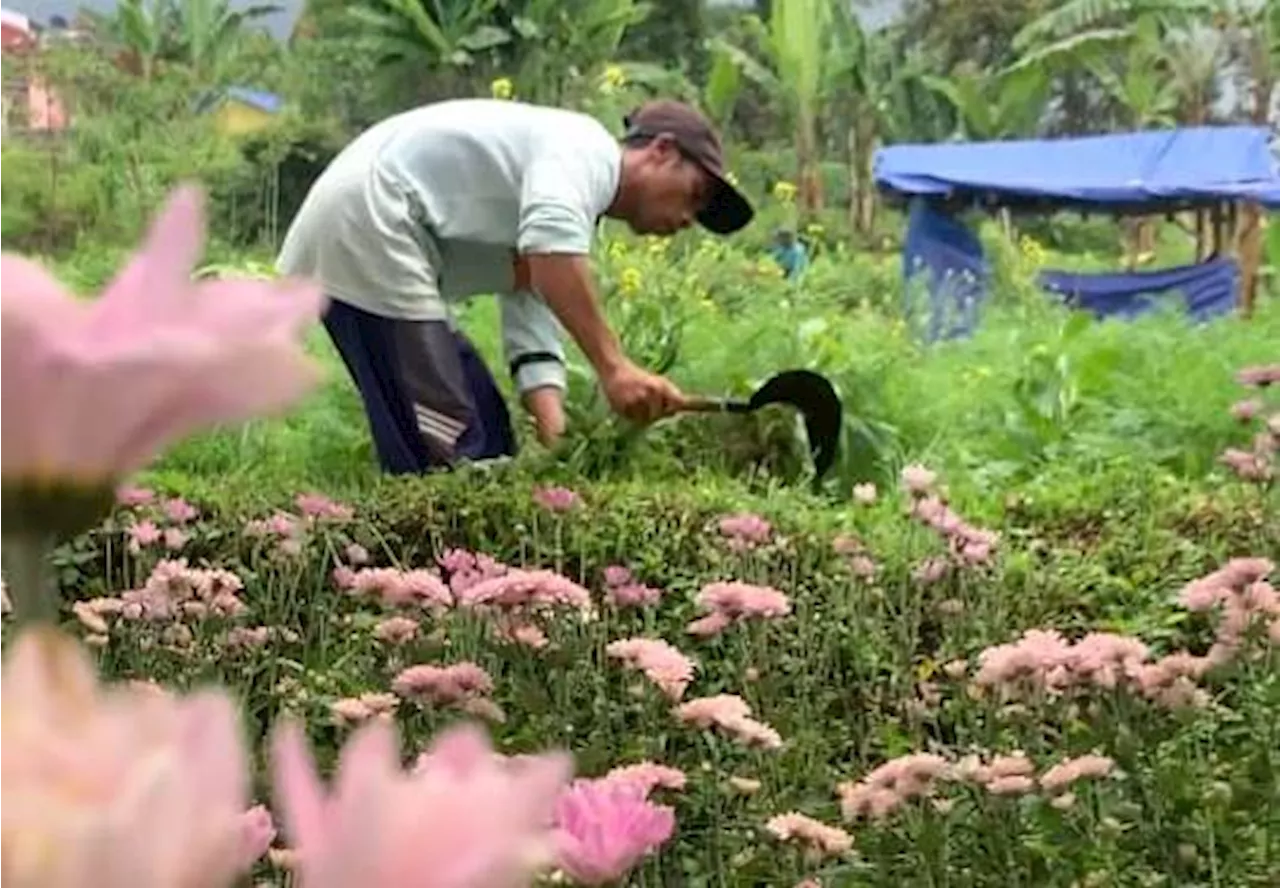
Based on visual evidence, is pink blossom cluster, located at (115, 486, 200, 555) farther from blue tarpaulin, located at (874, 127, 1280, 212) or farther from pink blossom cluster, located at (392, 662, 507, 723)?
blue tarpaulin, located at (874, 127, 1280, 212)

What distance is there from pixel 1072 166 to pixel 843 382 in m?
13.0

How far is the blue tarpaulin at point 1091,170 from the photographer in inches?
601

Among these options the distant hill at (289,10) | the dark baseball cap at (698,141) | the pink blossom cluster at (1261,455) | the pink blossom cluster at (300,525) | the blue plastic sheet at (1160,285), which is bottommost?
the blue plastic sheet at (1160,285)

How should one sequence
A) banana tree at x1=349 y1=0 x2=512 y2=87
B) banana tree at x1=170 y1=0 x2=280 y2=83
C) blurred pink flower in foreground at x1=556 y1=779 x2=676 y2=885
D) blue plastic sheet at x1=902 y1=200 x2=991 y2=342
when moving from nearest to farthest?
blurred pink flower in foreground at x1=556 y1=779 x2=676 y2=885, blue plastic sheet at x1=902 y1=200 x2=991 y2=342, banana tree at x1=349 y1=0 x2=512 y2=87, banana tree at x1=170 y1=0 x2=280 y2=83

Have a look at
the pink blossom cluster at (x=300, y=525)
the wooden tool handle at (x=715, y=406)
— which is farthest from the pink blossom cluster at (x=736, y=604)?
the wooden tool handle at (x=715, y=406)

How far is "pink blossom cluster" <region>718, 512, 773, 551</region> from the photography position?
8.35 feet

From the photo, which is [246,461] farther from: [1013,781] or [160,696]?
[160,696]

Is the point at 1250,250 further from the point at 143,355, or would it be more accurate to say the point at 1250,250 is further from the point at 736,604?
the point at 143,355

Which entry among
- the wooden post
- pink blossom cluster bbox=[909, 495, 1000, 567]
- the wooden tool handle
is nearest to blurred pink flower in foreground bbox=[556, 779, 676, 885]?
pink blossom cluster bbox=[909, 495, 1000, 567]

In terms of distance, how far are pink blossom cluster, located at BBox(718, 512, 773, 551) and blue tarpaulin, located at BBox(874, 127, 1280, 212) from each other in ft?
40.6

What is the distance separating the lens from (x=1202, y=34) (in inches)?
582

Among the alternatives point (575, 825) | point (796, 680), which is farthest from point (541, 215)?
point (575, 825)

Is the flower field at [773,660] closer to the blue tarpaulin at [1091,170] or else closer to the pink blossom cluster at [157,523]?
the pink blossom cluster at [157,523]

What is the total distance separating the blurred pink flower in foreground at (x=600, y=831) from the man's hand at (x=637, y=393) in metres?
2.95
